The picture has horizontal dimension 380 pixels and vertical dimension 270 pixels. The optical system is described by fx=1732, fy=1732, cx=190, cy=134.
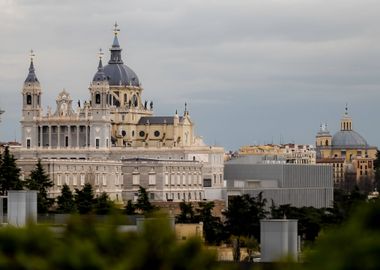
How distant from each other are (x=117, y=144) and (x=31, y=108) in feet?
29.8

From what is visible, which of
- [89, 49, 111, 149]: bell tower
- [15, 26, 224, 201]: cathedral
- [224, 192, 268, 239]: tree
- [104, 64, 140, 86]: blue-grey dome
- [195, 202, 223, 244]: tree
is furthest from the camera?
[104, 64, 140, 86]: blue-grey dome

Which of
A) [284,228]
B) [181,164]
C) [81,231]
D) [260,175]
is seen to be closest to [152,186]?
[181,164]

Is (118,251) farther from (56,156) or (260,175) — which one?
(260,175)

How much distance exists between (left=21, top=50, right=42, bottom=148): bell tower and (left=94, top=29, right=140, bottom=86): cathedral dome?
7.39 metres

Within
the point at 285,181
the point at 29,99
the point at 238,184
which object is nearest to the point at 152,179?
the point at 29,99

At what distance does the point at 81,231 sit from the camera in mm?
12180

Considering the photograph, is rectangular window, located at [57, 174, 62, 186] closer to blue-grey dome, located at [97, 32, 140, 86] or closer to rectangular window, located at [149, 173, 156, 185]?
rectangular window, located at [149, 173, 156, 185]

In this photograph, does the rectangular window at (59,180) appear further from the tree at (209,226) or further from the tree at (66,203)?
the tree at (209,226)

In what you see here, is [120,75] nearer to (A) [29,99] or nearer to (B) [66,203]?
(A) [29,99]

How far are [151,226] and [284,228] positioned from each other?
54.3 ft

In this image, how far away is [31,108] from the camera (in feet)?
527

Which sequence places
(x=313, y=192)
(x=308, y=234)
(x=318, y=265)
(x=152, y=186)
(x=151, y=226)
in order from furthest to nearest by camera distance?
(x=313, y=192)
(x=152, y=186)
(x=308, y=234)
(x=151, y=226)
(x=318, y=265)

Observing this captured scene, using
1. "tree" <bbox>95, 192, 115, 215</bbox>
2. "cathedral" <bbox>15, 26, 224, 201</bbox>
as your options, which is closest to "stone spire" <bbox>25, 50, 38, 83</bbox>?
"cathedral" <bbox>15, 26, 224, 201</bbox>

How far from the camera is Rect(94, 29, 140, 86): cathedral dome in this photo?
167 m
